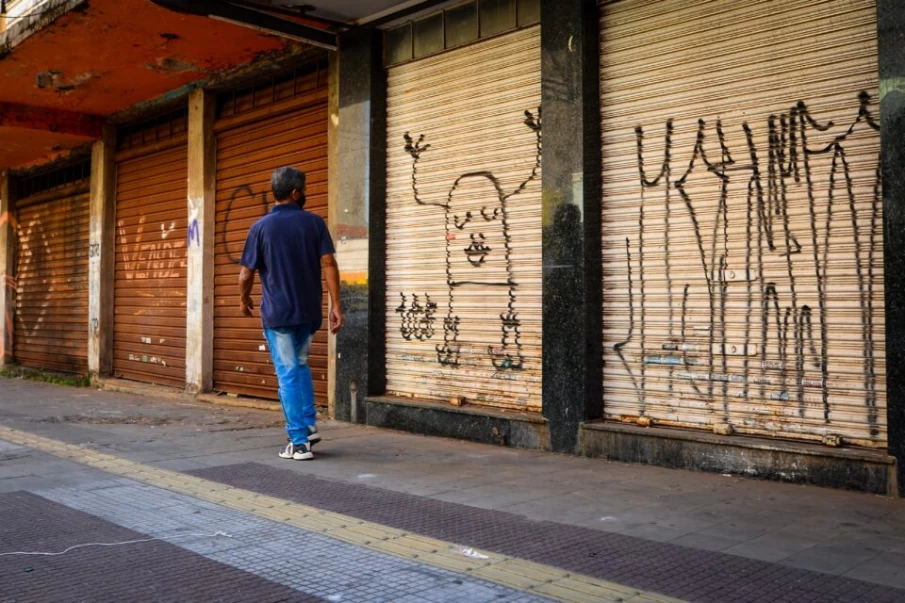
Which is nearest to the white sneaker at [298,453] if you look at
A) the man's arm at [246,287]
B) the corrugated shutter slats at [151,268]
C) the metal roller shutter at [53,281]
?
the man's arm at [246,287]

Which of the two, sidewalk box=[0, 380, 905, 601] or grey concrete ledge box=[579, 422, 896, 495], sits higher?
grey concrete ledge box=[579, 422, 896, 495]

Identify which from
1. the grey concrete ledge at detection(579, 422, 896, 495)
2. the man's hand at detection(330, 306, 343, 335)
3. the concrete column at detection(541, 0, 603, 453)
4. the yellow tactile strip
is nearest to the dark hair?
the man's hand at detection(330, 306, 343, 335)

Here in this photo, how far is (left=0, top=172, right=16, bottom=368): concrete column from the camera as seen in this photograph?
16.5 metres

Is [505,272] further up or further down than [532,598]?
further up

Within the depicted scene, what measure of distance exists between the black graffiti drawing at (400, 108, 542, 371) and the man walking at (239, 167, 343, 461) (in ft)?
5.40

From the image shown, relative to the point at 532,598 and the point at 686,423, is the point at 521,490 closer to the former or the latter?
the point at 686,423

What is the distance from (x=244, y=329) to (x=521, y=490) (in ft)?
19.5

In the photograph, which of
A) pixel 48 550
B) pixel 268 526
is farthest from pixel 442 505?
pixel 48 550

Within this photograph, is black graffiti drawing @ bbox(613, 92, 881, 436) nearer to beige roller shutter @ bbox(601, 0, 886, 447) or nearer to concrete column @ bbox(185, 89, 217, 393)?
beige roller shutter @ bbox(601, 0, 886, 447)

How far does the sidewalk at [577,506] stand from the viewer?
3.37 metres

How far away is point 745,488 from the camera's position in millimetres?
5004

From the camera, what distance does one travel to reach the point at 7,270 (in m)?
16.6

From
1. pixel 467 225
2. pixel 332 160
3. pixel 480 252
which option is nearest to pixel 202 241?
pixel 332 160

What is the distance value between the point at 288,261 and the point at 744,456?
3281 mm
